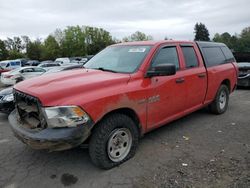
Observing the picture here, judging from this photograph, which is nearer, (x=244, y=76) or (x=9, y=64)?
(x=244, y=76)

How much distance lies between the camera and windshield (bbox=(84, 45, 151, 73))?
3968mm

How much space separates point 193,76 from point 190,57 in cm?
42

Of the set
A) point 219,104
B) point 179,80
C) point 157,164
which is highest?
point 179,80

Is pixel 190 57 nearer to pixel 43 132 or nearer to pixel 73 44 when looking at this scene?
pixel 43 132

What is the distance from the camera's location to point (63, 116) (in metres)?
2.95

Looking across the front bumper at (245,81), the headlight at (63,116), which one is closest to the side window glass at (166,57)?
the headlight at (63,116)

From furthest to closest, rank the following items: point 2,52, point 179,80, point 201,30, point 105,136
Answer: point 201,30
point 2,52
point 179,80
point 105,136

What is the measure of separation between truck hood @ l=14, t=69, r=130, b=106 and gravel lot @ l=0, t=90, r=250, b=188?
1146 mm

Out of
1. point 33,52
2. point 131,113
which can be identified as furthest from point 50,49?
point 131,113

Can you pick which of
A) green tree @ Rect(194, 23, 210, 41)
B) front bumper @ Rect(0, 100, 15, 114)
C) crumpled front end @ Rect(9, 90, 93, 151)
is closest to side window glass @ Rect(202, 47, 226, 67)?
crumpled front end @ Rect(9, 90, 93, 151)

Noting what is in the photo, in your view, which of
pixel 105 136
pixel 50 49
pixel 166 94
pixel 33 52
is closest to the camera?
pixel 105 136

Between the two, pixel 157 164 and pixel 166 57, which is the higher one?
pixel 166 57

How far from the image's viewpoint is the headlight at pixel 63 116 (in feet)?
9.67

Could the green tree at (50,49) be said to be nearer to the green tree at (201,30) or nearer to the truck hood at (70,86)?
the green tree at (201,30)
